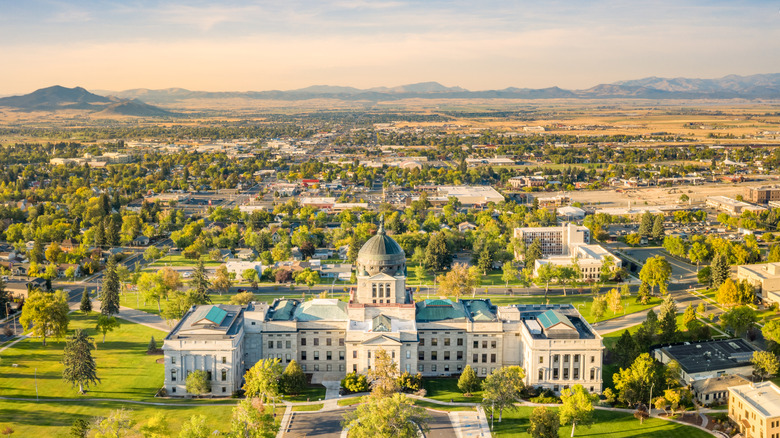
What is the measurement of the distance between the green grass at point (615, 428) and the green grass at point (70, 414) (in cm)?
2310

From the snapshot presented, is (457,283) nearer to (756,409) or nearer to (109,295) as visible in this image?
(756,409)

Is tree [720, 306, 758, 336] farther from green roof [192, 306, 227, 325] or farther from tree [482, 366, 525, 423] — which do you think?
green roof [192, 306, 227, 325]

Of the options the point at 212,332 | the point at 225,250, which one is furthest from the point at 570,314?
the point at 225,250

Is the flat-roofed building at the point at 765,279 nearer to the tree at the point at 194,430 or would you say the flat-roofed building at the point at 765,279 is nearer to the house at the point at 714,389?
the house at the point at 714,389

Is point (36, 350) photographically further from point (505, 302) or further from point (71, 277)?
point (505, 302)

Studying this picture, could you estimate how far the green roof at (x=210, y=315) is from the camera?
199 feet

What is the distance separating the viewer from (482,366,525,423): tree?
53344 millimetres

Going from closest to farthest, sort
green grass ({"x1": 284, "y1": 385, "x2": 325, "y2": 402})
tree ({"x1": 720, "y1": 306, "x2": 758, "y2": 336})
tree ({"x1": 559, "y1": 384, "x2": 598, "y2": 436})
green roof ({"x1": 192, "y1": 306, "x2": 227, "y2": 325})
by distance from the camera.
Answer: tree ({"x1": 559, "y1": 384, "x2": 598, "y2": 436}) < green grass ({"x1": 284, "y1": 385, "x2": 325, "y2": 402}) < green roof ({"x1": 192, "y1": 306, "x2": 227, "y2": 325}) < tree ({"x1": 720, "y1": 306, "x2": 758, "y2": 336})

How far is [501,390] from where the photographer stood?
5341 centimetres

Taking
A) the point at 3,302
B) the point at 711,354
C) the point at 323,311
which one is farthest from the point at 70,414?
A: the point at 711,354

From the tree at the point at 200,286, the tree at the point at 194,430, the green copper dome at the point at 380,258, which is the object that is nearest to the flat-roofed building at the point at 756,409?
the green copper dome at the point at 380,258

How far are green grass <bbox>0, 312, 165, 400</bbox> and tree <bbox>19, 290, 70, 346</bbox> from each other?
5.25 feet

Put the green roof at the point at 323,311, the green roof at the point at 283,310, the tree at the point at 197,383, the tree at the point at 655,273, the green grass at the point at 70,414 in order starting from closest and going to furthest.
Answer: the green grass at the point at 70,414
the tree at the point at 197,383
the green roof at the point at 283,310
the green roof at the point at 323,311
the tree at the point at 655,273

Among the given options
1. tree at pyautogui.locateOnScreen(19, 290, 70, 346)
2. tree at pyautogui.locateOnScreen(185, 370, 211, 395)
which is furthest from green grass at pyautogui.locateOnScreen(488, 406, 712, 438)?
tree at pyautogui.locateOnScreen(19, 290, 70, 346)
